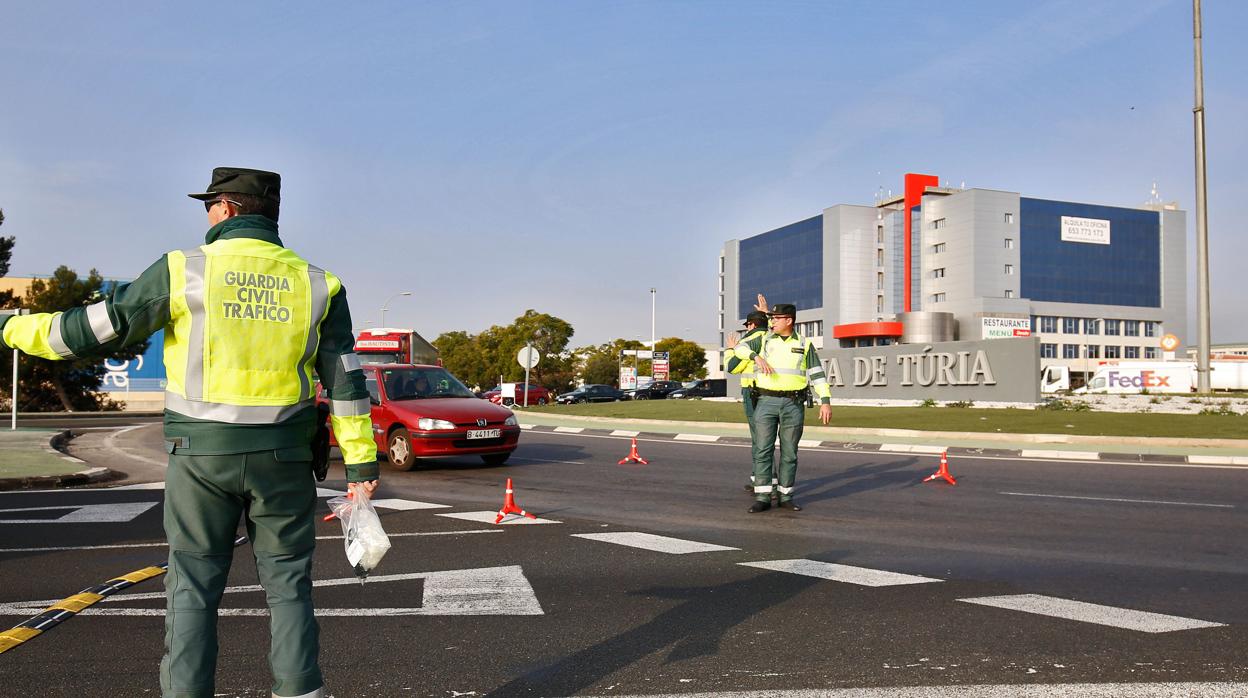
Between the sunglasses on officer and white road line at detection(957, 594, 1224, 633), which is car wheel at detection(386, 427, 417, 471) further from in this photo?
the sunglasses on officer

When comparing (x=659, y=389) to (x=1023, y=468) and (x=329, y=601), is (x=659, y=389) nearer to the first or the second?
(x=1023, y=468)

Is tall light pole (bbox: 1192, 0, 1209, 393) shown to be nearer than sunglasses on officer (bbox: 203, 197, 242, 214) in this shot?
No

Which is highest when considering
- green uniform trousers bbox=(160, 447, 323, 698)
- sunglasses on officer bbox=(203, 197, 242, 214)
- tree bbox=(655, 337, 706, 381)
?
tree bbox=(655, 337, 706, 381)

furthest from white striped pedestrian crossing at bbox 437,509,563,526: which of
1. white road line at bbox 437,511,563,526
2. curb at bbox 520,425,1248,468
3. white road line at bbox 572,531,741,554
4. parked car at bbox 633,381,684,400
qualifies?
parked car at bbox 633,381,684,400

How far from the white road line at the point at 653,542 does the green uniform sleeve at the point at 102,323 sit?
483cm

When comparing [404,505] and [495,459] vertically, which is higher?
[495,459]

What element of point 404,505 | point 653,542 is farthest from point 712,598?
point 404,505

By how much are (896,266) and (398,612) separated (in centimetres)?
10945

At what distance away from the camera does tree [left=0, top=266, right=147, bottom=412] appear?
39812 mm

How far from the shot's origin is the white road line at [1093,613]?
5.11m

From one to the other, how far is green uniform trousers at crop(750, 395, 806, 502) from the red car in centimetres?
555

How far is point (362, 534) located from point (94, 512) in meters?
7.40

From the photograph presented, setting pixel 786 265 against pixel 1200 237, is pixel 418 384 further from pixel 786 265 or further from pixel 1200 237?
pixel 786 265

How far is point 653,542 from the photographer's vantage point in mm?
7738
